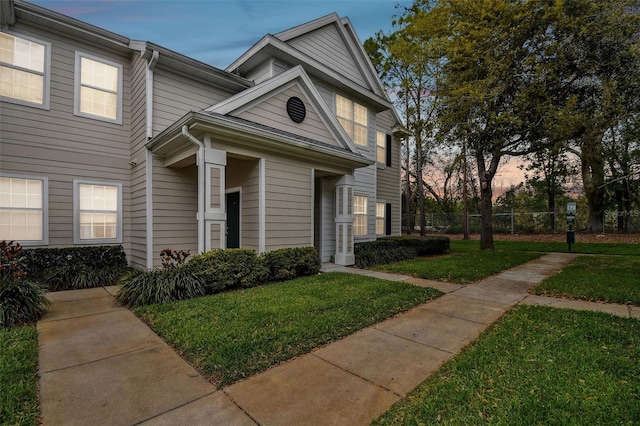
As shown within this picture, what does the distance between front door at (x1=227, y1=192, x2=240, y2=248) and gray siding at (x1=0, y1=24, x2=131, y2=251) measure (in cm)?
304

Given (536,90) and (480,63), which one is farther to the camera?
(480,63)

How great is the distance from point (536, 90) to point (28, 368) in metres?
10.6

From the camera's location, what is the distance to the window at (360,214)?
36.4 ft

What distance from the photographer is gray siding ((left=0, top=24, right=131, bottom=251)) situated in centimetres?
650

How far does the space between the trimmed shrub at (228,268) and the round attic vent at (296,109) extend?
381 cm

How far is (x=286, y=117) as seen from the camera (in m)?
7.83

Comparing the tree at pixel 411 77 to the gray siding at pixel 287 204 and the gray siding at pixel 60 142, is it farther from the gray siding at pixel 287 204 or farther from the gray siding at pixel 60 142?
the gray siding at pixel 60 142

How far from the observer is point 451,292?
19.9 ft

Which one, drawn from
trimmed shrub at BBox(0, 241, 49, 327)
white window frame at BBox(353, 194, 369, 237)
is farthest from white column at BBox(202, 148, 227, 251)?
white window frame at BBox(353, 194, 369, 237)

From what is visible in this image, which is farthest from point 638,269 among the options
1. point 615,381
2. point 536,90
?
point 615,381

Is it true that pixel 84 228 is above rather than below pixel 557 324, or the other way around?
above

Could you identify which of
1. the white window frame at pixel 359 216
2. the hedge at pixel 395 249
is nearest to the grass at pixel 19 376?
the hedge at pixel 395 249

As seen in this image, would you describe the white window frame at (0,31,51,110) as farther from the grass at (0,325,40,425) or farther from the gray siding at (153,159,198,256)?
the grass at (0,325,40,425)

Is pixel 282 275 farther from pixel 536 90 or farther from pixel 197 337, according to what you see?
pixel 536 90
